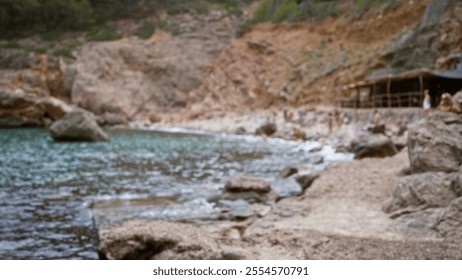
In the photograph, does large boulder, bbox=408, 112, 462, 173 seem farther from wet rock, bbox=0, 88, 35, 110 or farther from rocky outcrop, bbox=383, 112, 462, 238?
wet rock, bbox=0, 88, 35, 110

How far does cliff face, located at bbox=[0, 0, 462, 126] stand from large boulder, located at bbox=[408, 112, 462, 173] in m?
21.5

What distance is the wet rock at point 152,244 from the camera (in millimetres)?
4926

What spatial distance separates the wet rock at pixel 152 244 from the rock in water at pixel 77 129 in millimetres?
19279

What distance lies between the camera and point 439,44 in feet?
91.7

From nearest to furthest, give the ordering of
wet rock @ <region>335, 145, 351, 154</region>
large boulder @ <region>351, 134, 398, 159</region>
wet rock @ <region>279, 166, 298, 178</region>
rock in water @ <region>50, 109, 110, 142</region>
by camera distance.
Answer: wet rock @ <region>279, 166, 298, 178</region> < large boulder @ <region>351, 134, 398, 159</region> < wet rock @ <region>335, 145, 351, 154</region> < rock in water @ <region>50, 109, 110, 142</region>

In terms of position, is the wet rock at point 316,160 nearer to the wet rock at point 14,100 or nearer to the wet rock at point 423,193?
the wet rock at point 423,193

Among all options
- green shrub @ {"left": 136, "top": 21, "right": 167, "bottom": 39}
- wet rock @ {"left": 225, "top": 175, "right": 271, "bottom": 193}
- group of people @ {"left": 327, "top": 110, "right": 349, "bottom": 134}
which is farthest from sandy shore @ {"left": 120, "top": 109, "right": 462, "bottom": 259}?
green shrub @ {"left": 136, "top": 21, "right": 167, "bottom": 39}

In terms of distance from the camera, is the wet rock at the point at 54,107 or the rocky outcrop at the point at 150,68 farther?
the rocky outcrop at the point at 150,68

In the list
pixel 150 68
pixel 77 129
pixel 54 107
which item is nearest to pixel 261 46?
pixel 150 68

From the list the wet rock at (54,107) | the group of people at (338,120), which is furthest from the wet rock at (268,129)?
the wet rock at (54,107)

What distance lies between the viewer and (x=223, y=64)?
4825 cm

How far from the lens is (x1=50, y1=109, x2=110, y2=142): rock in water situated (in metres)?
23.4

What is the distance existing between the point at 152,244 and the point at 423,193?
13.6 feet

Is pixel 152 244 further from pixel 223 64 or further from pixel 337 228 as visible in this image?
pixel 223 64
